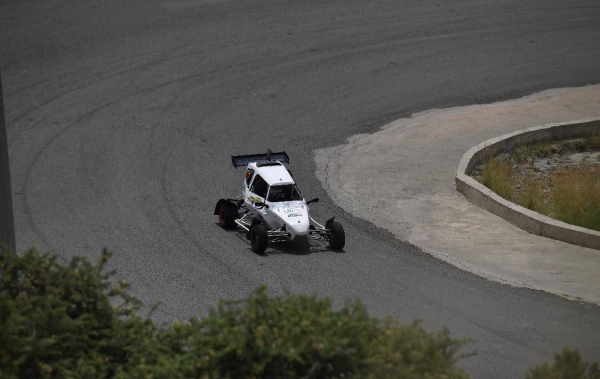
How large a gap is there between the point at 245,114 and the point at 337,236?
27.6 feet

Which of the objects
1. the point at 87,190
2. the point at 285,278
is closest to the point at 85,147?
the point at 87,190

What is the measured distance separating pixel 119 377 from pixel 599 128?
18966 millimetres

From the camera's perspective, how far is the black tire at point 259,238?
52.4ft

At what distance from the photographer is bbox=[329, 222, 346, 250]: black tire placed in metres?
16.2

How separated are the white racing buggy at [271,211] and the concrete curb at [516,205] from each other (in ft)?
11.8

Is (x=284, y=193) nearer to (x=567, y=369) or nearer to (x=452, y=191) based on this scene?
(x=452, y=191)

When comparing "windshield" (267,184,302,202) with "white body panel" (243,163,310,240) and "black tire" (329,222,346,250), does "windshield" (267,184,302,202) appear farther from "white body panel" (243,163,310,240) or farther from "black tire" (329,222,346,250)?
"black tire" (329,222,346,250)

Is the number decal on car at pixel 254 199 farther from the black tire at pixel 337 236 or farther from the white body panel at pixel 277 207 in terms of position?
the black tire at pixel 337 236

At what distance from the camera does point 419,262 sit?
52.4ft

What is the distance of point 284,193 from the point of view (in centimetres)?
1669

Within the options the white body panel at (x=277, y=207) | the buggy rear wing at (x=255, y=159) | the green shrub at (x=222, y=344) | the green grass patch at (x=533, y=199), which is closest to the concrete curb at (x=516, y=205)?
the green grass patch at (x=533, y=199)

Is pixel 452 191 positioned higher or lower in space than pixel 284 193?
lower

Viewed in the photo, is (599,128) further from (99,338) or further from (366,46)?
(99,338)

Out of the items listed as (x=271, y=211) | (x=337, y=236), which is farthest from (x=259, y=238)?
(x=337, y=236)
